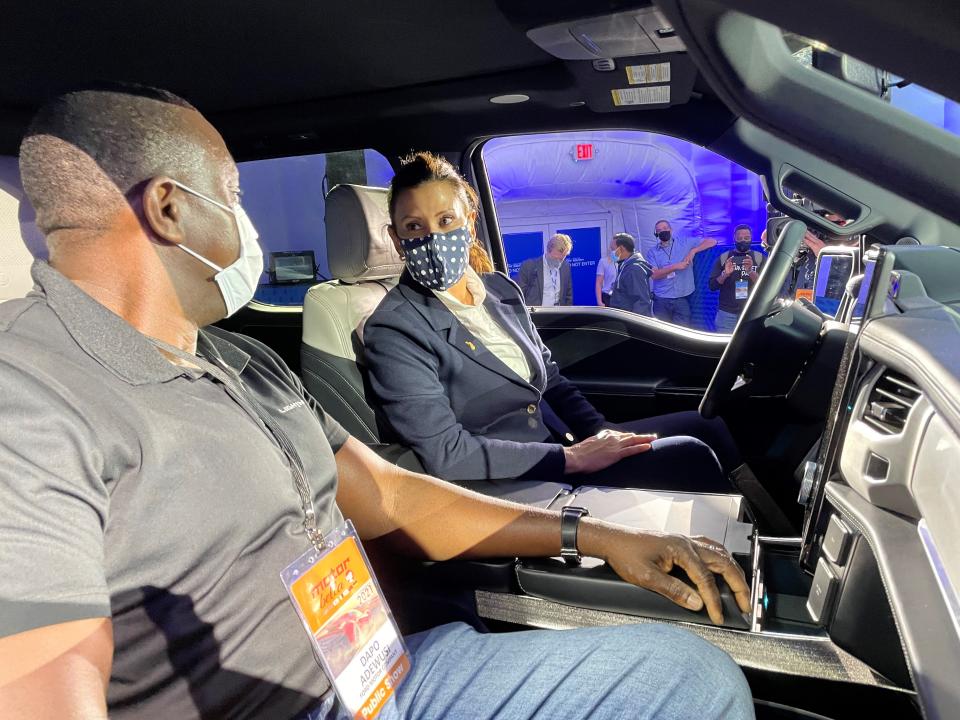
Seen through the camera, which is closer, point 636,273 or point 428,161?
point 428,161

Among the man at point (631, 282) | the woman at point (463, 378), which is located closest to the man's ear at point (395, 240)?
the woman at point (463, 378)

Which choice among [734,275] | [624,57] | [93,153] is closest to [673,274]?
[734,275]

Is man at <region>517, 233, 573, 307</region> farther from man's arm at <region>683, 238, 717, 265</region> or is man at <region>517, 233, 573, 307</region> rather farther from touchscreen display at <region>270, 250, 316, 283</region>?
touchscreen display at <region>270, 250, 316, 283</region>

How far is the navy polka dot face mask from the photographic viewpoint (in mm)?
2279

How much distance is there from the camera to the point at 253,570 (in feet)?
3.26

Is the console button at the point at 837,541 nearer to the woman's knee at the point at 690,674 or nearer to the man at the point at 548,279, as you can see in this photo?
the woman's knee at the point at 690,674

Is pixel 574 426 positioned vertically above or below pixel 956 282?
below

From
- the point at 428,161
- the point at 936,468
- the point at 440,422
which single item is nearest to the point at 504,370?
the point at 440,422

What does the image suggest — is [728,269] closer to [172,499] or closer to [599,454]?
[599,454]

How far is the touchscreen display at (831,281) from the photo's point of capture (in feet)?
6.61

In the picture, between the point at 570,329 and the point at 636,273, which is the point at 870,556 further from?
the point at 636,273

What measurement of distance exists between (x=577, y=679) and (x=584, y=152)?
3289mm

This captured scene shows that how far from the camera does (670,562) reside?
1324mm

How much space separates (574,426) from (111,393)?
2020mm
